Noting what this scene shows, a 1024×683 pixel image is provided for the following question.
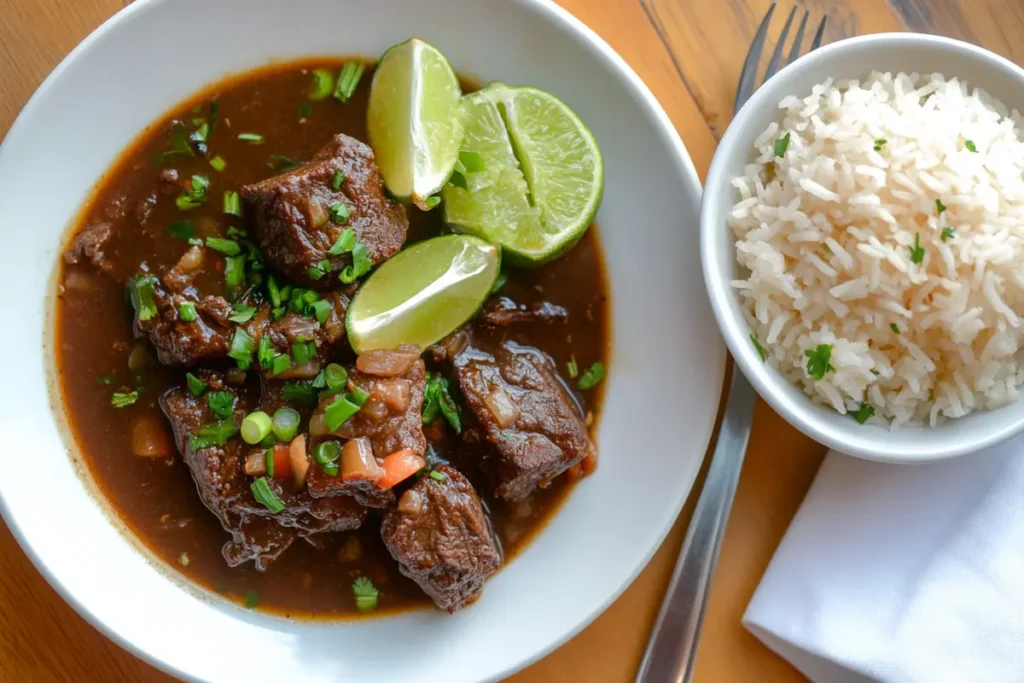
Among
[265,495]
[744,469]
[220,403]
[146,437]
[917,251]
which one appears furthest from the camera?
[744,469]

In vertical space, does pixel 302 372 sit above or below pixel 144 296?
below

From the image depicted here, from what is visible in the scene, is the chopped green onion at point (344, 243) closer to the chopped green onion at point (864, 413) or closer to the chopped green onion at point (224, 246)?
the chopped green onion at point (224, 246)

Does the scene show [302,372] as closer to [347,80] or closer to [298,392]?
[298,392]

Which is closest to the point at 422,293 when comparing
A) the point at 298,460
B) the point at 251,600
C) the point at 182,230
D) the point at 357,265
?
the point at 357,265

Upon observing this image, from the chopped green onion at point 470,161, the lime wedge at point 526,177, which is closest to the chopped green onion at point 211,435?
the lime wedge at point 526,177

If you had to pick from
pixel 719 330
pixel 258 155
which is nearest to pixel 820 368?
pixel 719 330

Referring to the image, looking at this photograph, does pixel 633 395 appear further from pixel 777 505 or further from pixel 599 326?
pixel 777 505

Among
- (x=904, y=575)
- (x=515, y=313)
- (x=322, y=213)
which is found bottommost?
(x=904, y=575)
